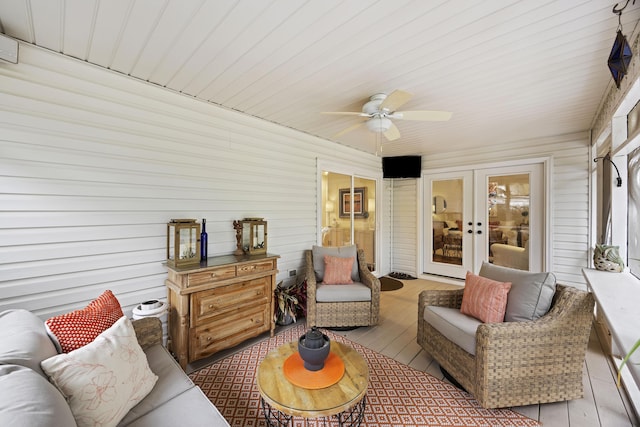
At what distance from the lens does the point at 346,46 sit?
1.87 m

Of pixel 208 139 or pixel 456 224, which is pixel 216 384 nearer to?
pixel 208 139

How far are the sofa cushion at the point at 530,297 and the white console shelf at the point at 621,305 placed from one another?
0.83ft

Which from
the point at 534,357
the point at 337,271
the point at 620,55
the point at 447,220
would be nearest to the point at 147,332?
the point at 337,271

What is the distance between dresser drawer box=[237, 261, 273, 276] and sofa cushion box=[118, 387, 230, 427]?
1.37 m

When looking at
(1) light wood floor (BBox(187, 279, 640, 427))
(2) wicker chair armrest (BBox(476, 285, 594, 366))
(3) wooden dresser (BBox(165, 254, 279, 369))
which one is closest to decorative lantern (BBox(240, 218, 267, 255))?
(3) wooden dresser (BBox(165, 254, 279, 369))

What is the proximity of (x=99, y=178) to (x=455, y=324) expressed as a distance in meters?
3.18

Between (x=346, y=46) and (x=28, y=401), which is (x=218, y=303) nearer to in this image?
(x=28, y=401)

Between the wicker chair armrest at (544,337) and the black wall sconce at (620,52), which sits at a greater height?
the black wall sconce at (620,52)

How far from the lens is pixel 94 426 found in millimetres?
1150

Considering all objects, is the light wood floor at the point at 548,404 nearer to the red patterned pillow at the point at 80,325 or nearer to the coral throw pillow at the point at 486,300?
the coral throw pillow at the point at 486,300

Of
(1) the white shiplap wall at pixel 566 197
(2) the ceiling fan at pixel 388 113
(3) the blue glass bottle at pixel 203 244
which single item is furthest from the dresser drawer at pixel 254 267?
(1) the white shiplap wall at pixel 566 197

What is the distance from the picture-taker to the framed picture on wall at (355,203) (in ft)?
15.7

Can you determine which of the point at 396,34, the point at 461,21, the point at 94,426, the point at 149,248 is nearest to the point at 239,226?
the point at 149,248

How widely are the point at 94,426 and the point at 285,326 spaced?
7.39ft
